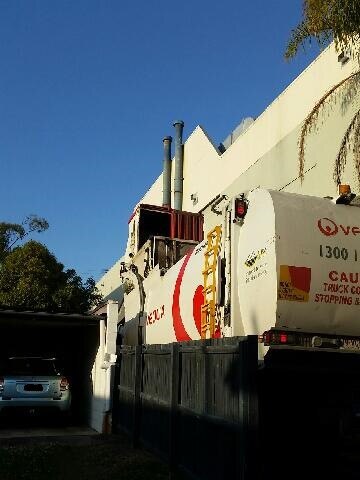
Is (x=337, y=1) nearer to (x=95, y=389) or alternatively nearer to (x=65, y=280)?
(x=95, y=389)

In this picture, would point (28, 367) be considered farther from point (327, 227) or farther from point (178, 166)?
point (178, 166)

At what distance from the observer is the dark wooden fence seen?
5160 mm

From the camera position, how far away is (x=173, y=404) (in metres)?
7.27

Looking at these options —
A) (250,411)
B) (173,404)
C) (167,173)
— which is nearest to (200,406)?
(173,404)

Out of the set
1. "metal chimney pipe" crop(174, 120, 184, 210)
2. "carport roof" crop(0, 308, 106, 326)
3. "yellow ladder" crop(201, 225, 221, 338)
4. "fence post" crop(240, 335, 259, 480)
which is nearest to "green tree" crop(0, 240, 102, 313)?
"metal chimney pipe" crop(174, 120, 184, 210)

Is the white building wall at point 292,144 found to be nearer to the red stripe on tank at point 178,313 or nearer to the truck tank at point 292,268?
the red stripe on tank at point 178,313

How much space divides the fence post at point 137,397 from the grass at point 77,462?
0.77 ft

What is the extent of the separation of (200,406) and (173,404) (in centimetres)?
100

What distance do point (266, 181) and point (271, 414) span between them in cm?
1580

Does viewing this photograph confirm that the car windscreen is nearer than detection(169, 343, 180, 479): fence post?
No

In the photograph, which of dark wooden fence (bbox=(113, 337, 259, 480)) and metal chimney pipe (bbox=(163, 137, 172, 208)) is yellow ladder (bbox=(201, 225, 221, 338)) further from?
metal chimney pipe (bbox=(163, 137, 172, 208))

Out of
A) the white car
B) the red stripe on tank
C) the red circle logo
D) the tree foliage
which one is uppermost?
the tree foliage

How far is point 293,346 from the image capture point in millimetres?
6262

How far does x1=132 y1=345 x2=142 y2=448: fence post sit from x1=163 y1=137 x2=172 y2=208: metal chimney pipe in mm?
26458
